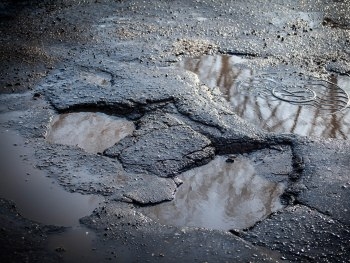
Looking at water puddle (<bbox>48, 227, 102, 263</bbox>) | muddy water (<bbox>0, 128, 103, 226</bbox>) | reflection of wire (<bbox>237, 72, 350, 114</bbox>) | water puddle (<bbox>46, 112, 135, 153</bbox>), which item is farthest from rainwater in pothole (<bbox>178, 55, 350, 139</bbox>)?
water puddle (<bbox>48, 227, 102, 263</bbox>)

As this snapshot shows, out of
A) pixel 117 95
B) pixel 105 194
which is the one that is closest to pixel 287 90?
pixel 117 95

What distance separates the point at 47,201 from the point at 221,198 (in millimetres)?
1422

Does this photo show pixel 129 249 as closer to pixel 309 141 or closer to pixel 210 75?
pixel 309 141

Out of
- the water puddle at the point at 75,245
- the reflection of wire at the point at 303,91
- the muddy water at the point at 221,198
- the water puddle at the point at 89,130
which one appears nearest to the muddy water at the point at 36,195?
the water puddle at the point at 75,245

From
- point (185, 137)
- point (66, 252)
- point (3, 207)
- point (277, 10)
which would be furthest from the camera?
point (277, 10)

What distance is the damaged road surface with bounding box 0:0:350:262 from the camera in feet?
12.0

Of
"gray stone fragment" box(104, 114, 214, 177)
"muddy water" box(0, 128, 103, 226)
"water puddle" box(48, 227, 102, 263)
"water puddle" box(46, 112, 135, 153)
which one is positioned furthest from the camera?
"water puddle" box(46, 112, 135, 153)

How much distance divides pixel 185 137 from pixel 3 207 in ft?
5.75

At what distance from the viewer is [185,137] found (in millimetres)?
4719

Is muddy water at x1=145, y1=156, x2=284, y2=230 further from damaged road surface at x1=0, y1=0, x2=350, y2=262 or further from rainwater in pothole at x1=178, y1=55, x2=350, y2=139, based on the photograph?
rainwater in pothole at x1=178, y1=55, x2=350, y2=139

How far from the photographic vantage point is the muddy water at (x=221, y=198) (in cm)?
391

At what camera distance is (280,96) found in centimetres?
564

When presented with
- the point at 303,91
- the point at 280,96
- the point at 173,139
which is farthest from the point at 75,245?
the point at 303,91

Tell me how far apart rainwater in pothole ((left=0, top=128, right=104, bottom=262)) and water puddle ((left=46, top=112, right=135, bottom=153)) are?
1.28 ft
